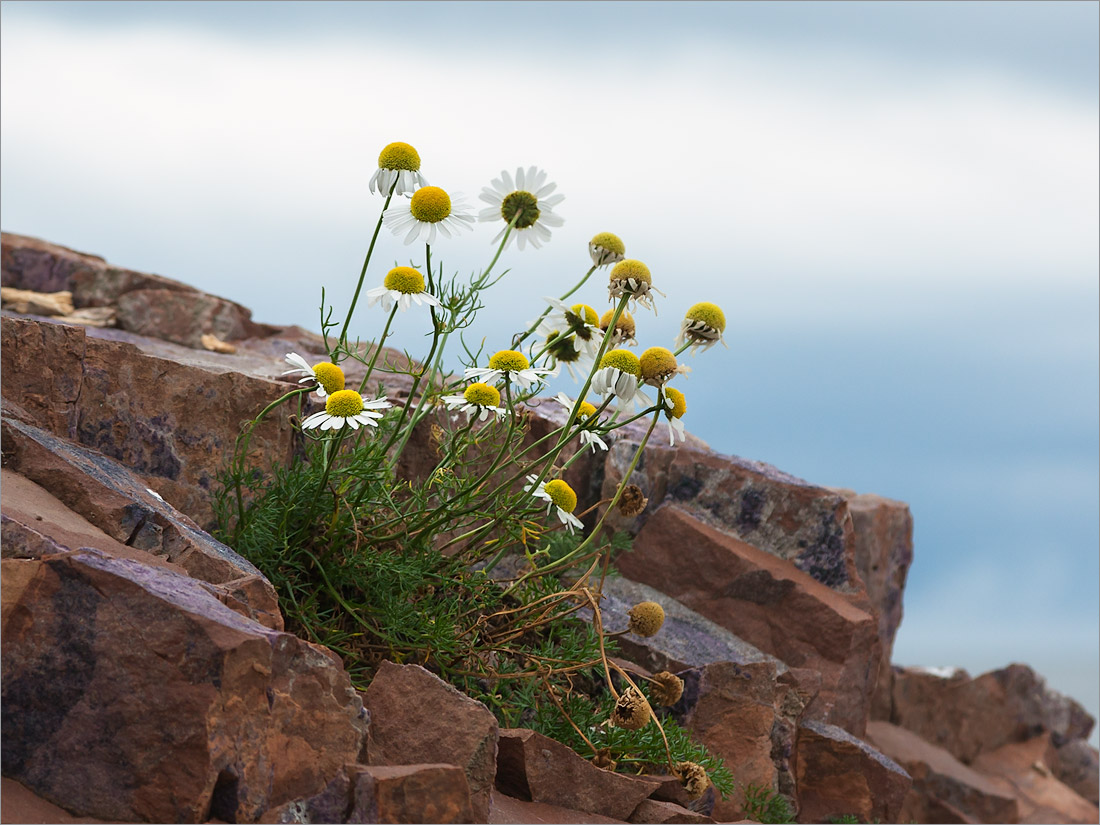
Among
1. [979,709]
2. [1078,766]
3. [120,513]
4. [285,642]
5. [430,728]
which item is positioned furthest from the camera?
[1078,766]

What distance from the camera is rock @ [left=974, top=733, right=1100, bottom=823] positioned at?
923 cm

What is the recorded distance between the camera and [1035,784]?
9.75 metres

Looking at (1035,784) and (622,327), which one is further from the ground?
(622,327)

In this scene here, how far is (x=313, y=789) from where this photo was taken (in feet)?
9.59

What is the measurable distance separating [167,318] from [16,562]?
6.67 meters

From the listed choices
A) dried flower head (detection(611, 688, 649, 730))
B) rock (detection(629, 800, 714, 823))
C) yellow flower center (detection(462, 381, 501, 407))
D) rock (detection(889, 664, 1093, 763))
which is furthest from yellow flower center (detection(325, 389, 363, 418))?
rock (detection(889, 664, 1093, 763))

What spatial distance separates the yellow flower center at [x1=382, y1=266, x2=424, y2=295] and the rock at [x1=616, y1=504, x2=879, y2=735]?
2.84 metres

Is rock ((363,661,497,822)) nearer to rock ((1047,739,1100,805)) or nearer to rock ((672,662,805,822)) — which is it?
rock ((672,662,805,822))

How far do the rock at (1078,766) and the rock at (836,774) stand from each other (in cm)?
565

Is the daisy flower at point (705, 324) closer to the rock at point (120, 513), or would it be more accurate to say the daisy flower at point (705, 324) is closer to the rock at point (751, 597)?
the rock at point (120, 513)

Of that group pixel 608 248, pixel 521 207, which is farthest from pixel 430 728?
pixel 521 207

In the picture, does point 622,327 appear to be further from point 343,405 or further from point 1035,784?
point 1035,784

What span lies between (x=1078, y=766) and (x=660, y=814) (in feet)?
27.5

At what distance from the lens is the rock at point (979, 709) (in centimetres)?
994
